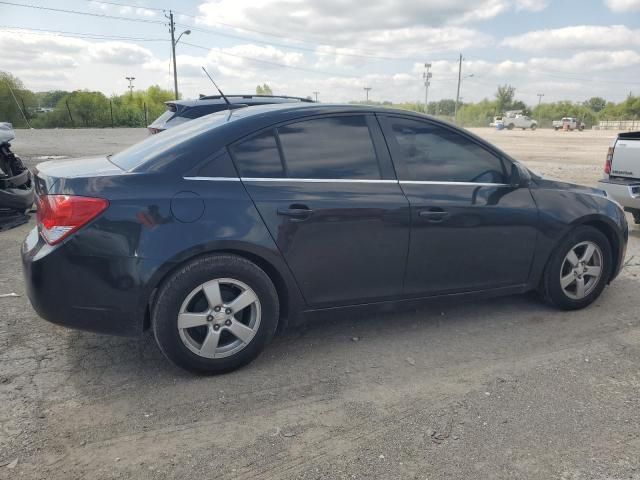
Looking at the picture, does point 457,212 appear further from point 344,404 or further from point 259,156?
point 344,404

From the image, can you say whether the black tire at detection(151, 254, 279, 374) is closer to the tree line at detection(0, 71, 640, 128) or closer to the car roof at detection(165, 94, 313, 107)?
the car roof at detection(165, 94, 313, 107)

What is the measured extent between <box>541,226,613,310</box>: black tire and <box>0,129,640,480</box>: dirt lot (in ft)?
0.74

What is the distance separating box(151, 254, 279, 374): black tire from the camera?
2867 millimetres

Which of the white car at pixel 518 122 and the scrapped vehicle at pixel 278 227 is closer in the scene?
the scrapped vehicle at pixel 278 227

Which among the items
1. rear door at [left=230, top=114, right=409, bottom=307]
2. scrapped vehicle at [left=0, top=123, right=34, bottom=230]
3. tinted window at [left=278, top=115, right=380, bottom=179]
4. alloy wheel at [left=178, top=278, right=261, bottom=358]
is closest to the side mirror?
rear door at [left=230, top=114, right=409, bottom=307]

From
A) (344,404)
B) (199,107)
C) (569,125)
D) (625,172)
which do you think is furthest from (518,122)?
(344,404)

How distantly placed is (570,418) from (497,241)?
1.39m

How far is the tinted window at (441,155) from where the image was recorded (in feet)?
11.5

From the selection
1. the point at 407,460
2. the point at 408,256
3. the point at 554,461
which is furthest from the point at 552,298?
the point at 407,460

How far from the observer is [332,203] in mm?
3197

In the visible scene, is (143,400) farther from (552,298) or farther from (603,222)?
(603,222)

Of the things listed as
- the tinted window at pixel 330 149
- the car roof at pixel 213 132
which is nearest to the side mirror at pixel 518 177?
the car roof at pixel 213 132

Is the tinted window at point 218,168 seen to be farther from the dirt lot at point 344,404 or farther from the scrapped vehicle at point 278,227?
the dirt lot at point 344,404

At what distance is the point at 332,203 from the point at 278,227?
39cm
